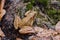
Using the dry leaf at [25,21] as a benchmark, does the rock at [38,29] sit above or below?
below

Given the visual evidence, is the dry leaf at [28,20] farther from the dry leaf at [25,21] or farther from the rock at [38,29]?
the rock at [38,29]

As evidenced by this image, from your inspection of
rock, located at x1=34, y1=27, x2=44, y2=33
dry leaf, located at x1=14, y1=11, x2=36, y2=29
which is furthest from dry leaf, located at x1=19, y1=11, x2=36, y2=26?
rock, located at x1=34, y1=27, x2=44, y2=33

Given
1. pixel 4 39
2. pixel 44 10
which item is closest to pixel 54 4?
pixel 44 10

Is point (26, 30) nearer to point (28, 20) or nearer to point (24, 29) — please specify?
point (24, 29)

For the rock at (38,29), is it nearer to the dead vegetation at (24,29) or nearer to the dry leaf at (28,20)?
the dead vegetation at (24,29)

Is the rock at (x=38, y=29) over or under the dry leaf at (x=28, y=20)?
under

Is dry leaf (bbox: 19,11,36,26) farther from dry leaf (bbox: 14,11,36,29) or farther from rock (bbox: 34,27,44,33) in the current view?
rock (bbox: 34,27,44,33)

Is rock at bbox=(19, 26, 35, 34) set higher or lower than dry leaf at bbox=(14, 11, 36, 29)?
lower

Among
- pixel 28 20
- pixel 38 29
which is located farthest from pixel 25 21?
pixel 38 29

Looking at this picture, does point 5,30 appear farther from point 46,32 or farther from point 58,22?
point 58,22

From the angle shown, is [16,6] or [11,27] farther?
[16,6]

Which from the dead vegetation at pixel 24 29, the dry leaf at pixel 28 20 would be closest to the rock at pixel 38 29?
the dead vegetation at pixel 24 29
